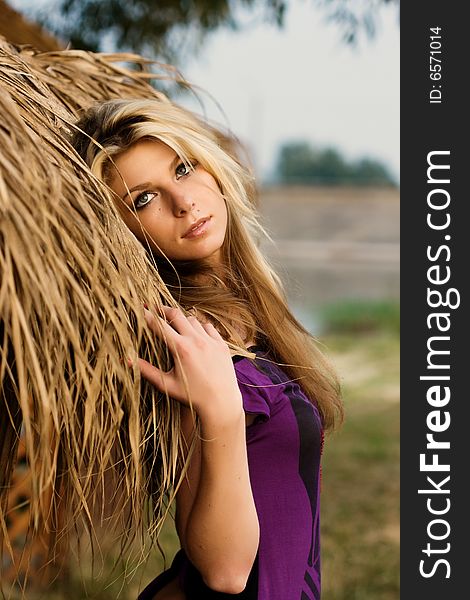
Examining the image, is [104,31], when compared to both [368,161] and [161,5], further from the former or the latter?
[368,161]

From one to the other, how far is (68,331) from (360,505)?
5247mm

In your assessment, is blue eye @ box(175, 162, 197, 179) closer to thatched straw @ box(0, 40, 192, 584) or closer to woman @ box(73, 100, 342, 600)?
woman @ box(73, 100, 342, 600)

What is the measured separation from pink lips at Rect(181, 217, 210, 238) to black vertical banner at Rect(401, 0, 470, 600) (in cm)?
157

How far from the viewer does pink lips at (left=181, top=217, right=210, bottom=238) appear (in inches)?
66.9

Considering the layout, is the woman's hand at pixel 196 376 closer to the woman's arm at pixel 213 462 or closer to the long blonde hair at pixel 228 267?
the woman's arm at pixel 213 462

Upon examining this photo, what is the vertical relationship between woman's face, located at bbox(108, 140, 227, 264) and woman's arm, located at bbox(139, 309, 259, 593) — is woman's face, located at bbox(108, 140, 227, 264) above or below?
above

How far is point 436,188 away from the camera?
3402 mm

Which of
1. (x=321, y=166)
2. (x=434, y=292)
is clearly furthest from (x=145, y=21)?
(x=321, y=166)

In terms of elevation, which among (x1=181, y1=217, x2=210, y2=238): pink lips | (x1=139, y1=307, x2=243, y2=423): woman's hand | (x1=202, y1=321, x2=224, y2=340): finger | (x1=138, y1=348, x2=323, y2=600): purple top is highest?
(x1=181, y1=217, x2=210, y2=238): pink lips

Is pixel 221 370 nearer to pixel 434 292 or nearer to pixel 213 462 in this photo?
pixel 213 462

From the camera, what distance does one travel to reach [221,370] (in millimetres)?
1465

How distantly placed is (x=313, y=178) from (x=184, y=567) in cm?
3101

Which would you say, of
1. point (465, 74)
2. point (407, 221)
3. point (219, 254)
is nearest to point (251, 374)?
point (219, 254)

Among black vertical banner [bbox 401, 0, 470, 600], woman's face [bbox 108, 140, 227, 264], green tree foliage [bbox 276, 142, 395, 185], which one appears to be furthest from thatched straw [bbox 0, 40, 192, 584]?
green tree foliage [bbox 276, 142, 395, 185]
